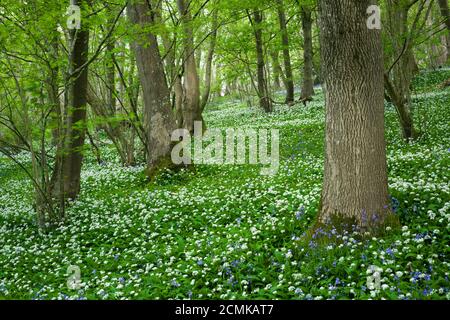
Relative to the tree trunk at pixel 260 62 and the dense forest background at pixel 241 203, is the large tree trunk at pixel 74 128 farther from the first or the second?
the tree trunk at pixel 260 62

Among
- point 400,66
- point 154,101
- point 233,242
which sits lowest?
point 233,242

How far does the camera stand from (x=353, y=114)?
18.5 ft

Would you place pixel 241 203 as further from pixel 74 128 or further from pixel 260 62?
pixel 260 62

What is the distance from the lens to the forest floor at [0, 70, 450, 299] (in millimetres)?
5070

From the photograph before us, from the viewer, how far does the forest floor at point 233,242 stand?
16.6ft

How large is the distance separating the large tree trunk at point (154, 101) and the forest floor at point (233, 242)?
757 millimetres

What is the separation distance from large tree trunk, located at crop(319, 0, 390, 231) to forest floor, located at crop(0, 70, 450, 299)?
1.68 feet

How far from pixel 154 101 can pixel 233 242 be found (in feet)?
21.7

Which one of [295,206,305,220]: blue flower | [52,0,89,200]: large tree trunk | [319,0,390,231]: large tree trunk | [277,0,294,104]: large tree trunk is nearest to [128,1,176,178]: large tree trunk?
[52,0,89,200]: large tree trunk

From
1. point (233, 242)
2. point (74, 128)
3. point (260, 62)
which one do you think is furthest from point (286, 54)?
point (233, 242)

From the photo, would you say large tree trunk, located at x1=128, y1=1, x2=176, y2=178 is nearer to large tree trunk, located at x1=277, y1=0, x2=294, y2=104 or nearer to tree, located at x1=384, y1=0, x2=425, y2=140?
tree, located at x1=384, y1=0, x2=425, y2=140

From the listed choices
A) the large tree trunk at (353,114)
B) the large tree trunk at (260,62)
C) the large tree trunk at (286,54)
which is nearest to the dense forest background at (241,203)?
the large tree trunk at (353,114)
